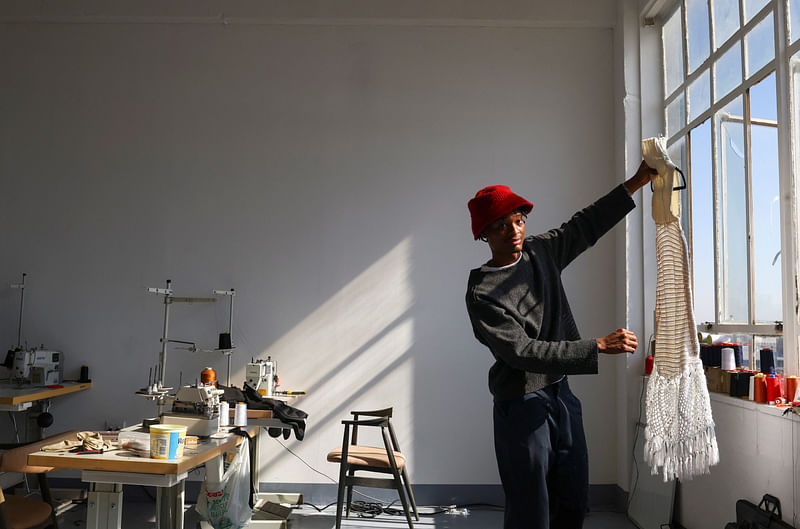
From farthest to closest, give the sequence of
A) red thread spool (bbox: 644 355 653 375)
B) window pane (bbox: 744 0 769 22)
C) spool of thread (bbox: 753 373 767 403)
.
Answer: red thread spool (bbox: 644 355 653 375) → window pane (bbox: 744 0 769 22) → spool of thread (bbox: 753 373 767 403)

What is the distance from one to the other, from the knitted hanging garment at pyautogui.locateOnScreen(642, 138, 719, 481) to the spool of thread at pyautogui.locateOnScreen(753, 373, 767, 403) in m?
0.80

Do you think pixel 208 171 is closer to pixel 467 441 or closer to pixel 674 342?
pixel 467 441

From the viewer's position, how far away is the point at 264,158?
205 inches

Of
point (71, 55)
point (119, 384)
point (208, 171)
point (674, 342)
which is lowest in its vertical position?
point (119, 384)

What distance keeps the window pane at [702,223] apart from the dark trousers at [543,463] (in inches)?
85.6

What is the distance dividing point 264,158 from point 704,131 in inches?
117

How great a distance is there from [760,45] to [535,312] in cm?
218

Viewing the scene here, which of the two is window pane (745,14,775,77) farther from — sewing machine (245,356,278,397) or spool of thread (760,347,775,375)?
sewing machine (245,356,278,397)

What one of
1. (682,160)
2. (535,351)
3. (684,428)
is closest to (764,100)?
(682,160)

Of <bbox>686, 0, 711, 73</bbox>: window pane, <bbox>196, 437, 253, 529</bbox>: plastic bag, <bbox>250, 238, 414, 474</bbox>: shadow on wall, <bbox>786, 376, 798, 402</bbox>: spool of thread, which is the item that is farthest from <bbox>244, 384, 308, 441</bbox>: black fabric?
<bbox>686, 0, 711, 73</bbox>: window pane

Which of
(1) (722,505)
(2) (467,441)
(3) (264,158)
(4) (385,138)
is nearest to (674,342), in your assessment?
(1) (722,505)

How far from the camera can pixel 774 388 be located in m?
3.19

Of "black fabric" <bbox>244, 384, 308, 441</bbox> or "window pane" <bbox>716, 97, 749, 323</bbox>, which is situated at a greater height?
"window pane" <bbox>716, 97, 749, 323</bbox>

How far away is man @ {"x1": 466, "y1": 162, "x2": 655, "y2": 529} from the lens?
7.03ft
